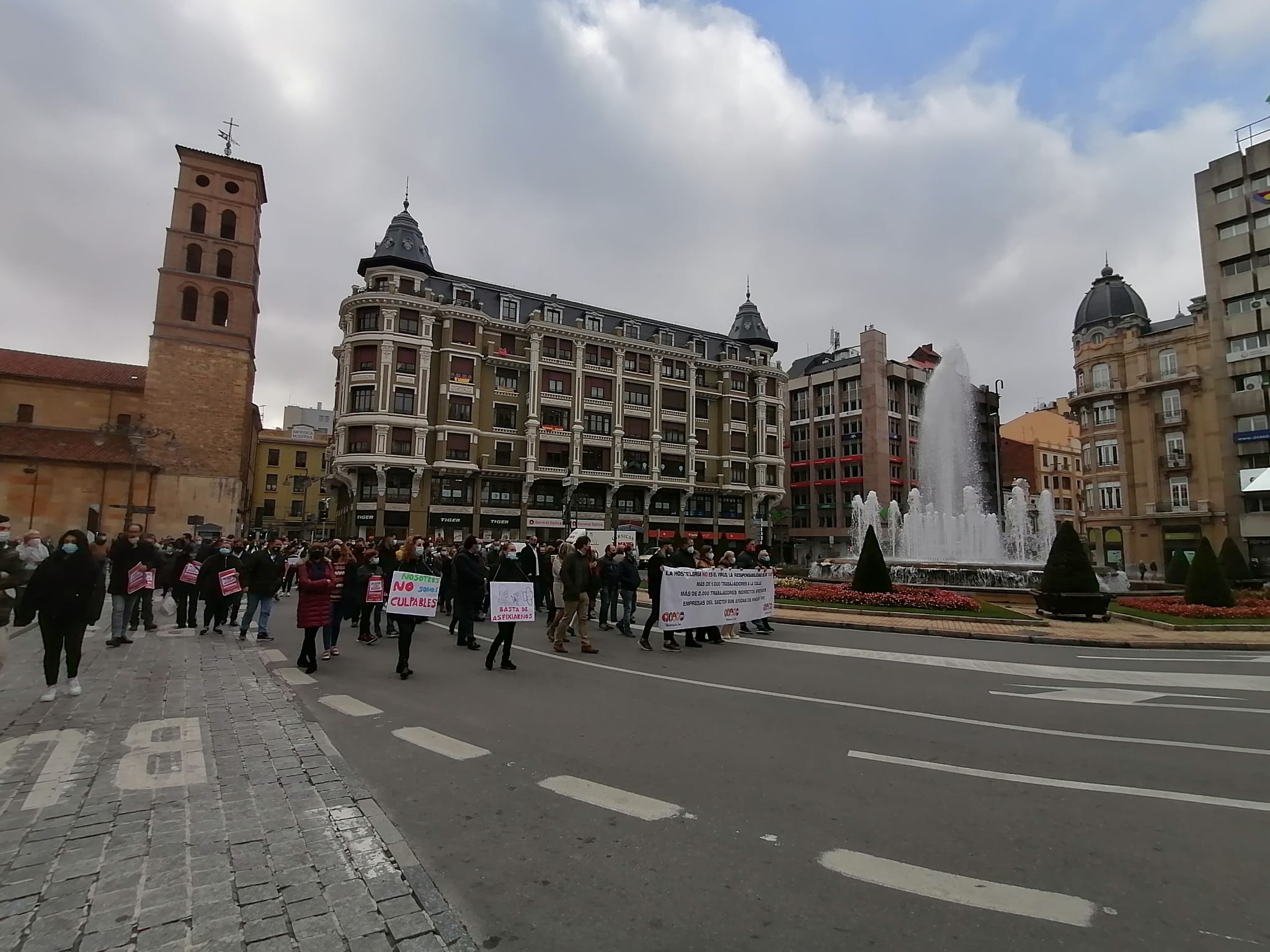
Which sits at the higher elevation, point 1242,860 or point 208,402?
point 208,402

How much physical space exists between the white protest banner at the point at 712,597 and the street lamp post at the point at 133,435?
137 ft

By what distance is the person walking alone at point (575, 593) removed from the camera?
11.6 meters

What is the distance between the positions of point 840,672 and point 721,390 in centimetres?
5756

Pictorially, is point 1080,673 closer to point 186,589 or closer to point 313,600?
point 313,600

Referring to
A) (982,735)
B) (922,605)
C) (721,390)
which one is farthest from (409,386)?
(982,735)

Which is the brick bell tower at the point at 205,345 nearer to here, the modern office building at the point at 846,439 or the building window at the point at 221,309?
the building window at the point at 221,309

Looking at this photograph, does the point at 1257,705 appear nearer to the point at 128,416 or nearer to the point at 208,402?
the point at 208,402

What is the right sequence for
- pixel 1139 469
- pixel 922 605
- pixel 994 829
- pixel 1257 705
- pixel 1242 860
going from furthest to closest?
1. pixel 1139 469
2. pixel 922 605
3. pixel 1257 705
4. pixel 994 829
5. pixel 1242 860

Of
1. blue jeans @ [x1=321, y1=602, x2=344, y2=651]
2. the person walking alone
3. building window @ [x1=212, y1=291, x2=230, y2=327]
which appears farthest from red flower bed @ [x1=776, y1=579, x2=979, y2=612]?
building window @ [x1=212, y1=291, x2=230, y2=327]

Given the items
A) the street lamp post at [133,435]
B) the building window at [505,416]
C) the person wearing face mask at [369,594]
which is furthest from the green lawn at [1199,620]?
the street lamp post at [133,435]

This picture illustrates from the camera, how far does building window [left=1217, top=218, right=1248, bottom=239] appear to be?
151 feet

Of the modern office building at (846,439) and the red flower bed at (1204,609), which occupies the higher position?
the modern office building at (846,439)

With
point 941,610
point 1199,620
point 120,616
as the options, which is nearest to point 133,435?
point 120,616

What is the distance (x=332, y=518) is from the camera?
66.0m
